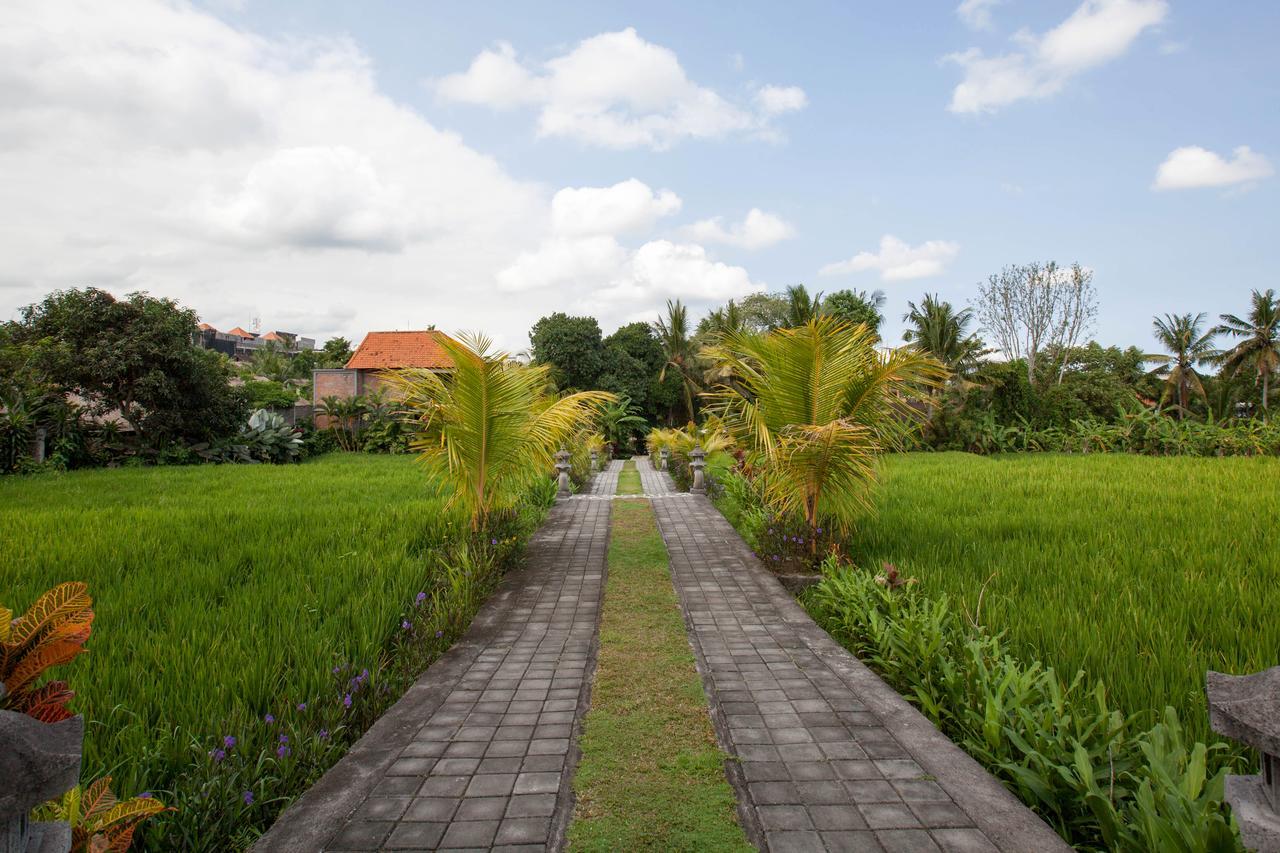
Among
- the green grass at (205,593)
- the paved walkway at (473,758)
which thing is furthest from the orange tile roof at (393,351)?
the paved walkway at (473,758)

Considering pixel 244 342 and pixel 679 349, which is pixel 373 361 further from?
pixel 244 342

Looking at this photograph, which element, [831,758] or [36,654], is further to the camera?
[831,758]

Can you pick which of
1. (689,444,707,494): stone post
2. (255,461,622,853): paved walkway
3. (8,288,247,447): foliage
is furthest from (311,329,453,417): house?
(255,461,622,853): paved walkway

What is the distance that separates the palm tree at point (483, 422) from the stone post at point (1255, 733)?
543cm

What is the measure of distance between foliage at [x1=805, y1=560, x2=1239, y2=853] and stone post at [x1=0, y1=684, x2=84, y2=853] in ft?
8.40

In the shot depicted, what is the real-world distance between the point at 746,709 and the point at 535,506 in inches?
264

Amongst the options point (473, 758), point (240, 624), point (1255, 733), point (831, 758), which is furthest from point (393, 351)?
point (1255, 733)

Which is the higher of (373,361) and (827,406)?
(373,361)

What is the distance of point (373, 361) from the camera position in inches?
1120

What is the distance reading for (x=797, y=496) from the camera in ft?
19.7

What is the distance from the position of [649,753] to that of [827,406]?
12.3 ft

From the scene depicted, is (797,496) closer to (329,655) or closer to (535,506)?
(329,655)

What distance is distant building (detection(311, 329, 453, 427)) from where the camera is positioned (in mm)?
25891

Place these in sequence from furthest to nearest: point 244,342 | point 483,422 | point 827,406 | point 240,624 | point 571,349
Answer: point 244,342, point 571,349, point 483,422, point 827,406, point 240,624
